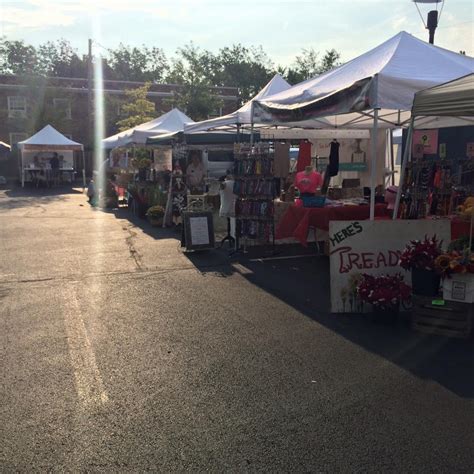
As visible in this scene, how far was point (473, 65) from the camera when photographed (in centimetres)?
811

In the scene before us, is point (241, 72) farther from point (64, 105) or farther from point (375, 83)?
point (375, 83)

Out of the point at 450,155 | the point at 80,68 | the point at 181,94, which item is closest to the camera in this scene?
the point at 450,155

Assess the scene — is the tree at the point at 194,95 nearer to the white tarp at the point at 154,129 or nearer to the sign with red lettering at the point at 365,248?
the white tarp at the point at 154,129

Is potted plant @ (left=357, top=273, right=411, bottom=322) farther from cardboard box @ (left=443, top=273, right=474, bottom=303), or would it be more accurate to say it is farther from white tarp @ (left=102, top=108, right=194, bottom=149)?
white tarp @ (left=102, top=108, right=194, bottom=149)

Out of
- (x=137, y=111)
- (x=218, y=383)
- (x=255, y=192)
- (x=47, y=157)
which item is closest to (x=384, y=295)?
(x=218, y=383)

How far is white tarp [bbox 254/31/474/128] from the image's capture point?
6680mm

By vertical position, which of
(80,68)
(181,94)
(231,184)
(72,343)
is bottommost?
(72,343)

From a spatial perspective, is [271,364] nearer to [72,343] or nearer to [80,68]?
[72,343]

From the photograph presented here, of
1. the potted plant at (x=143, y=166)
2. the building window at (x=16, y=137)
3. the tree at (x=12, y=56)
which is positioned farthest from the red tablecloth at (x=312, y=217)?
the tree at (x=12, y=56)

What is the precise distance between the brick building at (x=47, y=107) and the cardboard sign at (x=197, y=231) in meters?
28.6

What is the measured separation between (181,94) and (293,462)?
36525mm

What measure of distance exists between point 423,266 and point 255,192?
14.7 ft

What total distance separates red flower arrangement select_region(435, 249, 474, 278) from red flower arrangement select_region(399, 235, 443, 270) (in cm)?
10

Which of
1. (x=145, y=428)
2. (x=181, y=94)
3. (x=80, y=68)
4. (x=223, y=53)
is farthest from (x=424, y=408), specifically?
(x=80, y=68)
